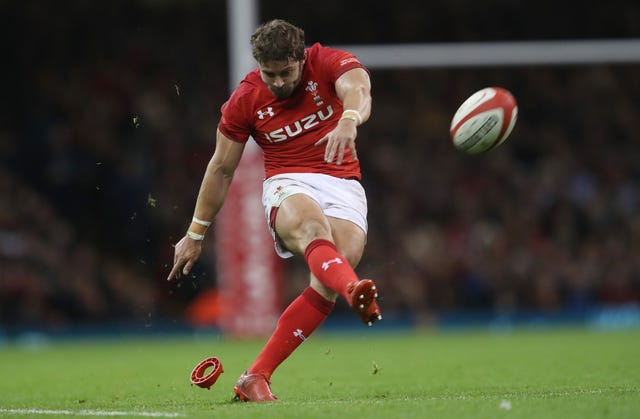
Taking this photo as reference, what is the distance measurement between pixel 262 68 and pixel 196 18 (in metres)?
12.5

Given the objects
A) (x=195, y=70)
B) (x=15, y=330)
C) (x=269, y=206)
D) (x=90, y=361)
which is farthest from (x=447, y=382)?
(x=195, y=70)

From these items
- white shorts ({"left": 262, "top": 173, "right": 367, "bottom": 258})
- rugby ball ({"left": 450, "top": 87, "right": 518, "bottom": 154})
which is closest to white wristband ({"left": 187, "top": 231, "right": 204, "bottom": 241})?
white shorts ({"left": 262, "top": 173, "right": 367, "bottom": 258})

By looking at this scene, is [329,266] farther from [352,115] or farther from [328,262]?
[352,115]

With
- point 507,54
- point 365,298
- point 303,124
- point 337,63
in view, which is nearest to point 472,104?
point 337,63

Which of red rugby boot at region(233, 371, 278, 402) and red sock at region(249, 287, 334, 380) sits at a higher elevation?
red sock at region(249, 287, 334, 380)

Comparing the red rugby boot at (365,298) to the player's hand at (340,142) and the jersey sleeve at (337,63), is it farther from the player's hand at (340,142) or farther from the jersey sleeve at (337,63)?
the jersey sleeve at (337,63)

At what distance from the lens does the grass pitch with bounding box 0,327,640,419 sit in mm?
4930

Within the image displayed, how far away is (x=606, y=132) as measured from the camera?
1739 cm

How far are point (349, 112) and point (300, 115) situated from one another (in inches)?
22.1

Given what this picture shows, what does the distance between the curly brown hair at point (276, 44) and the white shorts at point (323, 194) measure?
0.62 m

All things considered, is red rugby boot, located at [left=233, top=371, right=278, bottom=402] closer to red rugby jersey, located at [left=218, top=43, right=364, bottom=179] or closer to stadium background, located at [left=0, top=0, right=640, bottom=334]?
red rugby jersey, located at [left=218, top=43, right=364, bottom=179]

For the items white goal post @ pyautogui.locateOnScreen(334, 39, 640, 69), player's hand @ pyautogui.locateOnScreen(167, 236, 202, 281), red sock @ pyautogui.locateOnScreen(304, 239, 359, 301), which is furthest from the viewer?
white goal post @ pyautogui.locateOnScreen(334, 39, 640, 69)

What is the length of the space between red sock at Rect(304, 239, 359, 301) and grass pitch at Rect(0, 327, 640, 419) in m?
0.56

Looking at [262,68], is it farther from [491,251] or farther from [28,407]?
[491,251]
